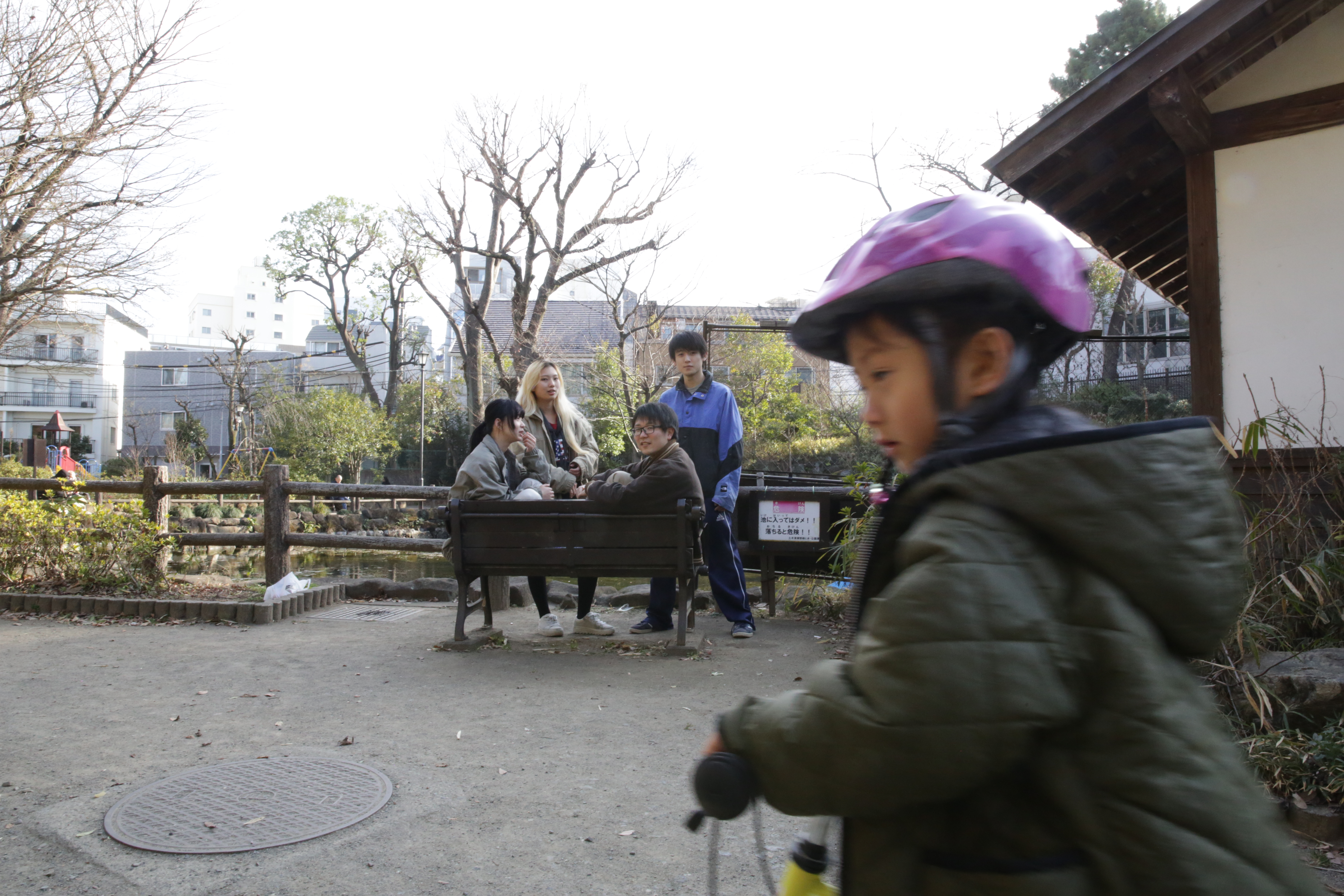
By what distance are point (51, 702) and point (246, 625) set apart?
7.19 ft

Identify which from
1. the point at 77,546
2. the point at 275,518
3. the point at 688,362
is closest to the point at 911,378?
the point at 688,362

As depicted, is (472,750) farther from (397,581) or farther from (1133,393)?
(1133,393)

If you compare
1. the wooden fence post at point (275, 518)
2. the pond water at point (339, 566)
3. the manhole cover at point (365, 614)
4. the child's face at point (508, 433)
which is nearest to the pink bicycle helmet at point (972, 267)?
the child's face at point (508, 433)

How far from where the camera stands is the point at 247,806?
3.17m

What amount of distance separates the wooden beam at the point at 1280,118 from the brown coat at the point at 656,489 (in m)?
4.08

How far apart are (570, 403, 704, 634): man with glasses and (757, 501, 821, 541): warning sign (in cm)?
165

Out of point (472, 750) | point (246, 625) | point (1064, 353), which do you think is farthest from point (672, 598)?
point (1064, 353)

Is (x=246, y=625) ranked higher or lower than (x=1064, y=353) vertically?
lower

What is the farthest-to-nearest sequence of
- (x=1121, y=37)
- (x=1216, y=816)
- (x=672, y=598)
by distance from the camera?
(x=1121, y=37)
(x=672, y=598)
(x=1216, y=816)

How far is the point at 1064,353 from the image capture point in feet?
3.91

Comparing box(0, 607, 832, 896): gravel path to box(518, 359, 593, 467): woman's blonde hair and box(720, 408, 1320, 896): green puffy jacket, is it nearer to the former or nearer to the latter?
box(518, 359, 593, 467): woman's blonde hair

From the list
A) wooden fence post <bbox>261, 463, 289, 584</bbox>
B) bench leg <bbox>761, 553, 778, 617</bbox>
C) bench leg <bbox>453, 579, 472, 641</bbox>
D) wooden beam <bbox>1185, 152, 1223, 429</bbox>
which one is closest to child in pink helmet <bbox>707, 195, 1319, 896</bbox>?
bench leg <bbox>453, 579, 472, 641</bbox>

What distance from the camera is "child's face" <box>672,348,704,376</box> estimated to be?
6125 mm

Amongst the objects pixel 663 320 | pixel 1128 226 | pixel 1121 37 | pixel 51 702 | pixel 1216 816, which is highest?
pixel 1121 37
